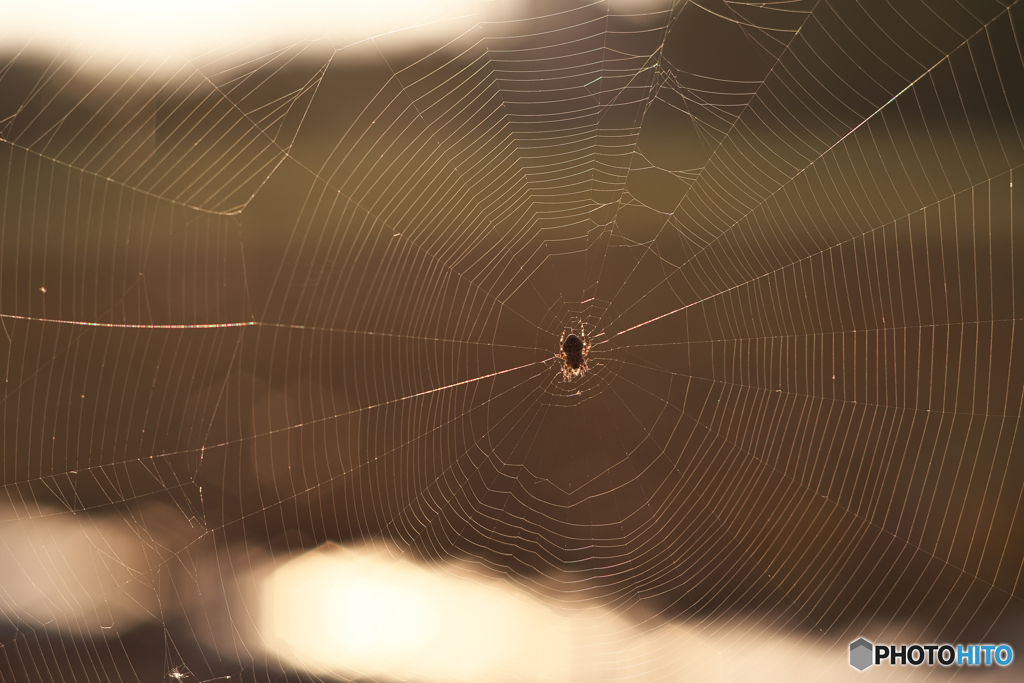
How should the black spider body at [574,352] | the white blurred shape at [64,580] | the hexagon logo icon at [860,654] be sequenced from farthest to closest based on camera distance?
the black spider body at [574,352] < the hexagon logo icon at [860,654] < the white blurred shape at [64,580]

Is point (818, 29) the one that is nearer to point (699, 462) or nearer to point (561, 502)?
point (699, 462)

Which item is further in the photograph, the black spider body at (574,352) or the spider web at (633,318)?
the black spider body at (574,352)

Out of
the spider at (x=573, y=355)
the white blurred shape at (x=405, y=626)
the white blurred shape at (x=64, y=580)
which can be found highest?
the spider at (x=573, y=355)

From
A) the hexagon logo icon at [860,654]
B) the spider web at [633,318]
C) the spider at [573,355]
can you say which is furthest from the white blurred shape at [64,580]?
the hexagon logo icon at [860,654]

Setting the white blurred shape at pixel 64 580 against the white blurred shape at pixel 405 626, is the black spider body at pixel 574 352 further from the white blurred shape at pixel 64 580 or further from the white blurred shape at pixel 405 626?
the white blurred shape at pixel 64 580

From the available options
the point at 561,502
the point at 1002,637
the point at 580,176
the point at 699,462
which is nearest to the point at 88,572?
the point at 561,502
